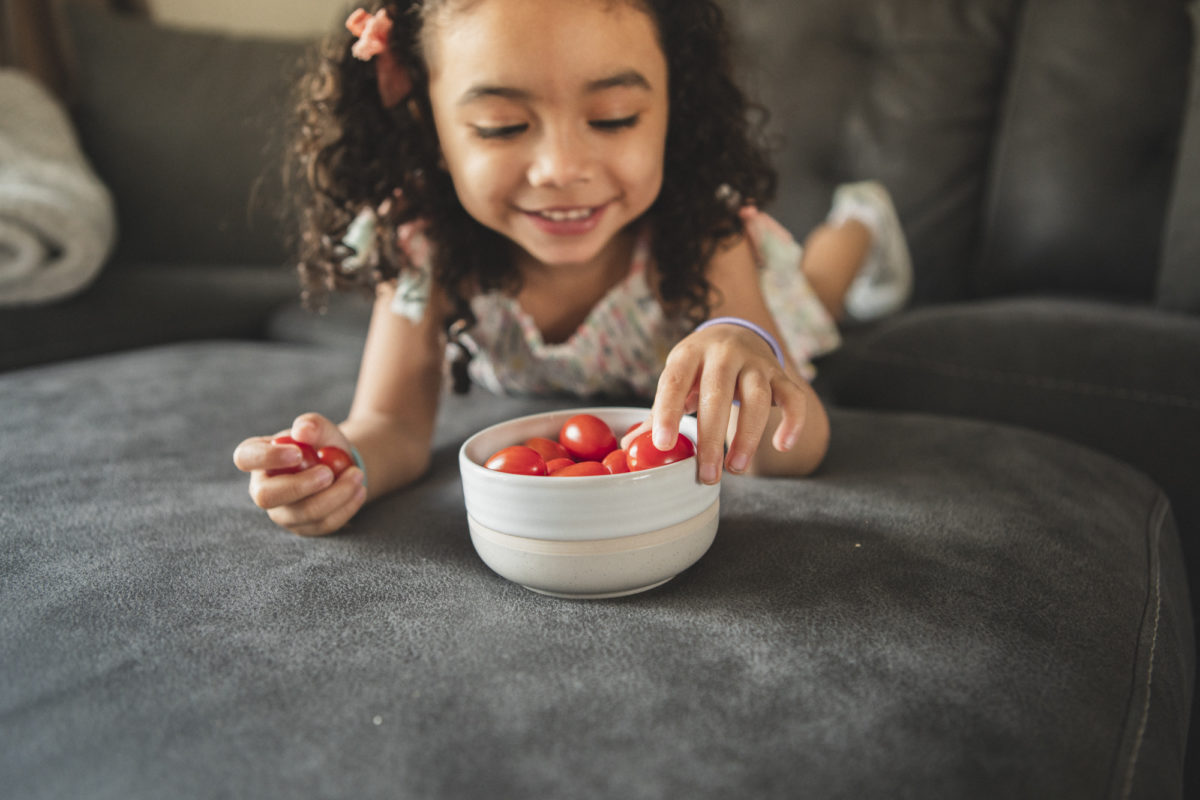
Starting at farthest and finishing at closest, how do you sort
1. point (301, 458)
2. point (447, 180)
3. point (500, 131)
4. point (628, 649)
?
1. point (447, 180)
2. point (500, 131)
3. point (301, 458)
4. point (628, 649)

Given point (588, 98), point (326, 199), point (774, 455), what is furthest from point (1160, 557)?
point (326, 199)

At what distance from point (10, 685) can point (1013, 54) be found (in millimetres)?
1683

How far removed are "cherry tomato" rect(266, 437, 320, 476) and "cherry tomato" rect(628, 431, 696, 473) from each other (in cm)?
32

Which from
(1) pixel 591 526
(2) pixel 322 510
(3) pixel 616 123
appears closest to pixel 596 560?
(1) pixel 591 526

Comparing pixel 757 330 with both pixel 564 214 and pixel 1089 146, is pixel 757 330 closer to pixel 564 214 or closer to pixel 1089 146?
pixel 564 214

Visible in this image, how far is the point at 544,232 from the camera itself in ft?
2.94

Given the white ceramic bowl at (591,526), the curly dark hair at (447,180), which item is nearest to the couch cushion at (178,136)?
the curly dark hair at (447,180)

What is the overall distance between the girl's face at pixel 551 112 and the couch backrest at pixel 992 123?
1.68ft

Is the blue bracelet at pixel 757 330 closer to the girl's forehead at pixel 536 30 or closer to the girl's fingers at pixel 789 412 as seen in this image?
the girl's fingers at pixel 789 412

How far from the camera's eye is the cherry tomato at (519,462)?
59 centimetres

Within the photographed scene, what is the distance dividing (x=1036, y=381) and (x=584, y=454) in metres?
0.67

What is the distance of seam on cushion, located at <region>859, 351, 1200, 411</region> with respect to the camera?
917 millimetres

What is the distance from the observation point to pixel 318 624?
551 mm

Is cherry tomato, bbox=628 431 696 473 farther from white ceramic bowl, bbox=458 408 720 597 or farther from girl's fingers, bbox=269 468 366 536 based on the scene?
girl's fingers, bbox=269 468 366 536
